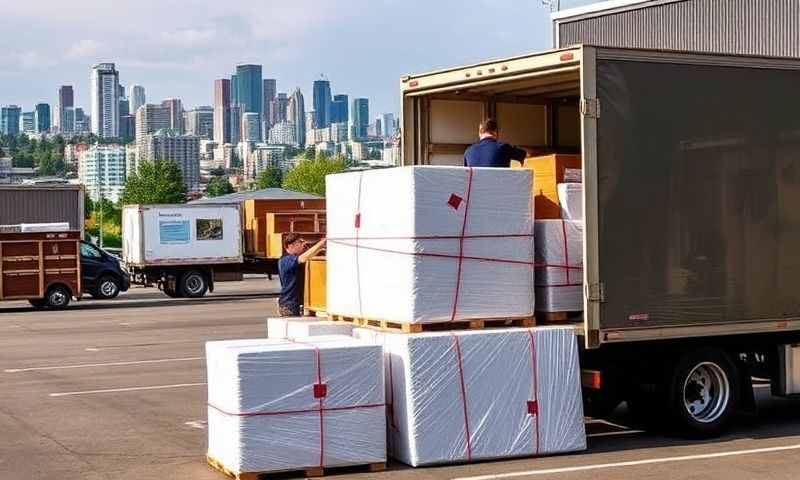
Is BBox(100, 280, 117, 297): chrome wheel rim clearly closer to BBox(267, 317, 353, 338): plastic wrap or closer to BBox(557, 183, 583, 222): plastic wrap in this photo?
BBox(267, 317, 353, 338): plastic wrap

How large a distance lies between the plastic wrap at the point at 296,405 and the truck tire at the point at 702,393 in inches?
117

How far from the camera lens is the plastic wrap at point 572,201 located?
463 inches

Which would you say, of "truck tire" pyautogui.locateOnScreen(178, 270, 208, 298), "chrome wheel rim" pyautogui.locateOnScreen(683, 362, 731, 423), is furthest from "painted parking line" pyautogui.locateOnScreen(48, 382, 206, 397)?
"truck tire" pyautogui.locateOnScreen(178, 270, 208, 298)

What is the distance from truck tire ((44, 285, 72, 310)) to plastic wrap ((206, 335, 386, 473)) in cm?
2458

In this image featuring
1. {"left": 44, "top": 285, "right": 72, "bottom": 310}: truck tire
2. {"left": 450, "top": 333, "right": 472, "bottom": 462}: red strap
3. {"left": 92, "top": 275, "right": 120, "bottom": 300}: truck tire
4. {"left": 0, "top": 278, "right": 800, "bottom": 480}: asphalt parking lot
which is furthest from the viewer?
{"left": 92, "top": 275, "right": 120, "bottom": 300}: truck tire

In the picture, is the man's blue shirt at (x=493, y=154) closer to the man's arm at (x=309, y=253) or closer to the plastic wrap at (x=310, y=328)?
the plastic wrap at (x=310, y=328)

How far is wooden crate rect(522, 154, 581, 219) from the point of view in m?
12.0

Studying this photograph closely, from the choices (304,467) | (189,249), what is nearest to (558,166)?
(304,467)

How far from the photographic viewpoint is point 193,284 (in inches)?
1578

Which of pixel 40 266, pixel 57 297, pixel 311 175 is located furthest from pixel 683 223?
pixel 311 175

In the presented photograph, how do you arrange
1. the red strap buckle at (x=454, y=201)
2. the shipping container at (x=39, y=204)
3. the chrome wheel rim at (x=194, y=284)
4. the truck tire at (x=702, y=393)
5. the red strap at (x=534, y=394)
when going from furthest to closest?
the shipping container at (x=39, y=204) → the chrome wheel rim at (x=194, y=284) → the truck tire at (x=702, y=393) → the red strap at (x=534, y=394) → the red strap buckle at (x=454, y=201)

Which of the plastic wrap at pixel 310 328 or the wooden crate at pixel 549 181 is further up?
the wooden crate at pixel 549 181

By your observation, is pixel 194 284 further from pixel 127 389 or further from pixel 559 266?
pixel 559 266

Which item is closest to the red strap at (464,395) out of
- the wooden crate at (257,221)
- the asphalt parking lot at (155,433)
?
A: the asphalt parking lot at (155,433)
